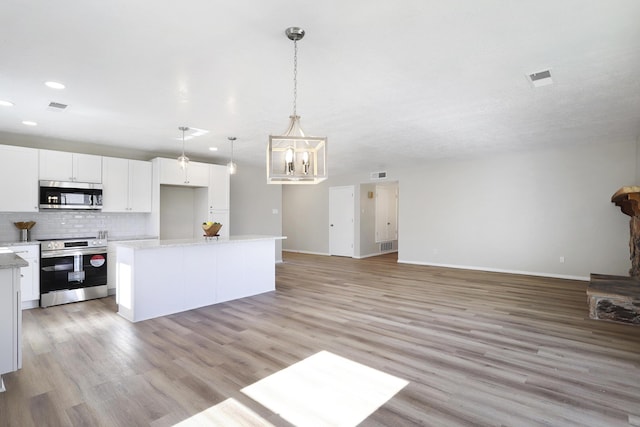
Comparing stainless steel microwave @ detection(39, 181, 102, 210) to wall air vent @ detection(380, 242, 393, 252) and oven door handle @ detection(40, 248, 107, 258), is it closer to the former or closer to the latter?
oven door handle @ detection(40, 248, 107, 258)

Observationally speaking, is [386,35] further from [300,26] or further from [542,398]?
[542,398]

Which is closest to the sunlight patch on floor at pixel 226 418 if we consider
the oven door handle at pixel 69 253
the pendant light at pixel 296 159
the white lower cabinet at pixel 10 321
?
the white lower cabinet at pixel 10 321

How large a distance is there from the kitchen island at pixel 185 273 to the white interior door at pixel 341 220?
4534mm

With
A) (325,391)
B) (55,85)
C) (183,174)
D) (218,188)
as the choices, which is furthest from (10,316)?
(218,188)

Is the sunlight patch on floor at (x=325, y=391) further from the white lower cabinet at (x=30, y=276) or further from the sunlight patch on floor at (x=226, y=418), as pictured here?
the white lower cabinet at (x=30, y=276)

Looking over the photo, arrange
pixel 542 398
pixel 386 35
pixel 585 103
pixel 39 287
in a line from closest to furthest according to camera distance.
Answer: pixel 542 398 → pixel 386 35 → pixel 585 103 → pixel 39 287

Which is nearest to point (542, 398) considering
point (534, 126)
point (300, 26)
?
point (300, 26)

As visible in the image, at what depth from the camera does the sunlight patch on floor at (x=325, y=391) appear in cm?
205

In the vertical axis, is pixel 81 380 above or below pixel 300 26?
below

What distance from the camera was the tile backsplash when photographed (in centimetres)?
485

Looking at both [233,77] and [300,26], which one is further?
[233,77]

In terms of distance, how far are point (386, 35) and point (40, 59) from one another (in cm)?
275

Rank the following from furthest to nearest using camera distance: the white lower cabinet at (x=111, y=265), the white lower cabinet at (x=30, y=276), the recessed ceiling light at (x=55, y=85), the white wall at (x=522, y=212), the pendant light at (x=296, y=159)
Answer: the white wall at (x=522, y=212) < the white lower cabinet at (x=111, y=265) < the white lower cabinet at (x=30, y=276) < the recessed ceiling light at (x=55, y=85) < the pendant light at (x=296, y=159)

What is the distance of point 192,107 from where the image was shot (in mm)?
3893
